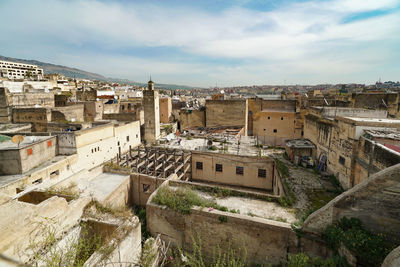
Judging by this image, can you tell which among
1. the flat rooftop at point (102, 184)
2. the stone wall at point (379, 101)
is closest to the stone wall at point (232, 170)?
the flat rooftop at point (102, 184)

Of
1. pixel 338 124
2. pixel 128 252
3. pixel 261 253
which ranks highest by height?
pixel 338 124

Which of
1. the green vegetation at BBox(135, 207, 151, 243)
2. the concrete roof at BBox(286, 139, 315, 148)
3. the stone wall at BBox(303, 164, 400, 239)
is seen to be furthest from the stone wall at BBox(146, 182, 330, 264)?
the concrete roof at BBox(286, 139, 315, 148)

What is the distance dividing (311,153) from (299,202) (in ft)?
19.0

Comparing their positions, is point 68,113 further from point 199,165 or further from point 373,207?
point 373,207

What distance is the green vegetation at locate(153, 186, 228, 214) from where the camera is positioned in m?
9.83

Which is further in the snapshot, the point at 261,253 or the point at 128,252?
the point at 261,253

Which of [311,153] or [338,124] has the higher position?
[338,124]

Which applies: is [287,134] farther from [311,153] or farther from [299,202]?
[299,202]

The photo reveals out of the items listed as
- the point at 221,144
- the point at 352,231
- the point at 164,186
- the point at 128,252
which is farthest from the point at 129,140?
the point at 352,231

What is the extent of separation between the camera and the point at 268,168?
52.0 feet

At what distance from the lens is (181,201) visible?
399 inches

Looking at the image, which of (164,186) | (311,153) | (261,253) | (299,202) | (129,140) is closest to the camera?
(261,253)

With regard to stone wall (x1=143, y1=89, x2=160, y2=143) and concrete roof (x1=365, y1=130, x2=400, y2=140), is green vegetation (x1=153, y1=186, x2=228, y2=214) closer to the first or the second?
concrete roof (x1=365, y1=130, x2=400, y2=140)

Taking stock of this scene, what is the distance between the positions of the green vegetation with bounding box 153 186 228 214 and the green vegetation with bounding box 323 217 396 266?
4.21 meters
